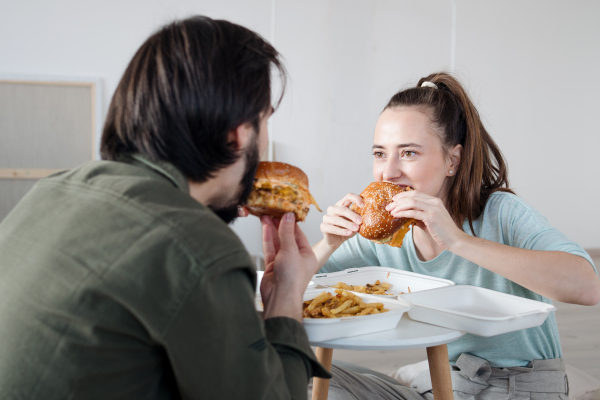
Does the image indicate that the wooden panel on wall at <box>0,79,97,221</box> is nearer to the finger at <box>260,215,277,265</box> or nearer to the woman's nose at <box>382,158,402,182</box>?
the woman's nose at <box>382,158,402,182</box>

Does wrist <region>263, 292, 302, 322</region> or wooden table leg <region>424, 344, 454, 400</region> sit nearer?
wrist <region>263, 292, 302, 322</region>

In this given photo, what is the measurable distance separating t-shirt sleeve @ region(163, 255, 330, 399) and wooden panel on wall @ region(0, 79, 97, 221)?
4.76 m

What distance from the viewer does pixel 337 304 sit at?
1.40 m

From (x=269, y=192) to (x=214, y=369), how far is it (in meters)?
0.72

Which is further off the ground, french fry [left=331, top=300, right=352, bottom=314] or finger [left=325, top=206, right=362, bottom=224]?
finger [left=325, top=206, right=362, bottom=224]

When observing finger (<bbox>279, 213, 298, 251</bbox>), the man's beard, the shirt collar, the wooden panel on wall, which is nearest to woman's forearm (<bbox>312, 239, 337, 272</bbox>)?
finger (<bbox>279, 213, 298, 251</bbox>)

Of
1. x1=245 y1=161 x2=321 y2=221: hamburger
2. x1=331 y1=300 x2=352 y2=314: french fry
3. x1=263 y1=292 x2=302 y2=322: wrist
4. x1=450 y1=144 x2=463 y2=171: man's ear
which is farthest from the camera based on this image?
x1=450 y1=144 x2=463 y2=171: man's ear

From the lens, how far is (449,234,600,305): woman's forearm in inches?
60.2

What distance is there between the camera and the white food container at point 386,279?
70.2 inches

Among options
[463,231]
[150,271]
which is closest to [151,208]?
[150,271]

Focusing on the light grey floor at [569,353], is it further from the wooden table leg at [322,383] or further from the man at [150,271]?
the man at [150,271]

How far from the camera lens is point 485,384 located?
5.52 ft

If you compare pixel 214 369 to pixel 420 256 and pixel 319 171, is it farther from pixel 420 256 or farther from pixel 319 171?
pixel 319 171

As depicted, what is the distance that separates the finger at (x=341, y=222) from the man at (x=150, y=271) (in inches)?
33.8
